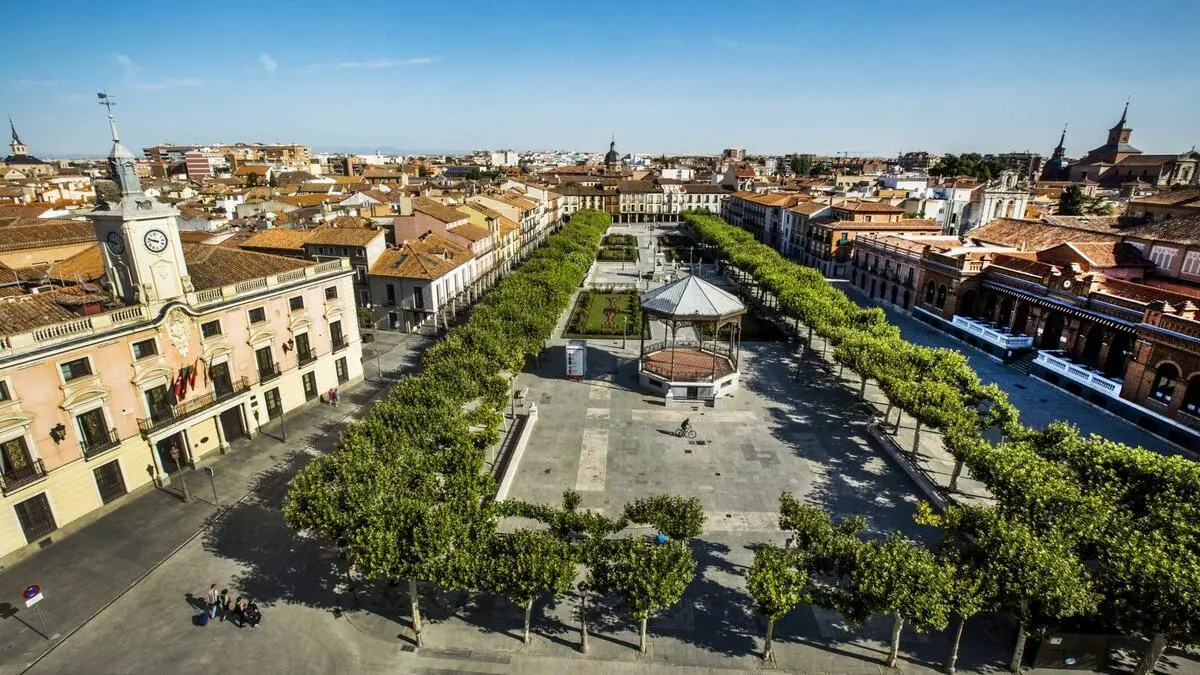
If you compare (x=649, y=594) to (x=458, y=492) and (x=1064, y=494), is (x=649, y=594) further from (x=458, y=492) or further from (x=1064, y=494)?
(x=1064, y=494)

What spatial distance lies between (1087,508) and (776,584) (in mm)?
13587

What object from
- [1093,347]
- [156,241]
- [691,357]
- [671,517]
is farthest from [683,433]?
[1093,347]

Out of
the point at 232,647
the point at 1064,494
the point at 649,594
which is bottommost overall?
the point at 232,647

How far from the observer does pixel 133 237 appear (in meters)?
32.5

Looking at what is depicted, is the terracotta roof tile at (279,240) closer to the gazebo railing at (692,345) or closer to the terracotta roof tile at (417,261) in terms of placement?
the terracotta roof tile at (417,261)

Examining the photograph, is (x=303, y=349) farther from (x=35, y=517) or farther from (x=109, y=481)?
(x=35, y=517)

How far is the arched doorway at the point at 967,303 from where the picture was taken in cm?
6331

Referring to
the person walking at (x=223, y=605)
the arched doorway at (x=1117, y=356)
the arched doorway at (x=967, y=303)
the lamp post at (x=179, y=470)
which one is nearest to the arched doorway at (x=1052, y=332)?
the arched doorway at (x=1117, y=356)

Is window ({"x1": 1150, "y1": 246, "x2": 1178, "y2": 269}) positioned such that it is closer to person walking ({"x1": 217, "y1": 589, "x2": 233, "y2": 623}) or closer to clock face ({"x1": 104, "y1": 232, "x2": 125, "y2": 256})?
person walking ({"x1": 217, "y1": 589, "x2": 233, "y2": 623})

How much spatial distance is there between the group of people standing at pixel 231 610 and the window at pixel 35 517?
1213cm

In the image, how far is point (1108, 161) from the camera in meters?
163

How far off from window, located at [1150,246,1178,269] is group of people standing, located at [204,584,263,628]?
79.5 meters

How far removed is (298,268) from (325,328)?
17.7ft

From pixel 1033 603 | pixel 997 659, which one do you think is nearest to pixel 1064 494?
pixel 1033 603
